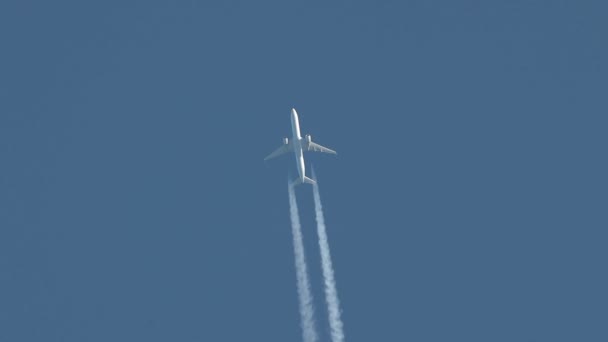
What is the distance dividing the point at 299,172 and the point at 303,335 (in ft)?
55.5

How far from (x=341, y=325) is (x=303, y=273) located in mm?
8566

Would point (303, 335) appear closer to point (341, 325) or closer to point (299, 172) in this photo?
point (341, 325)

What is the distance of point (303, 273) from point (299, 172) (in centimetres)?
947

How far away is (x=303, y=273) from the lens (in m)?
200

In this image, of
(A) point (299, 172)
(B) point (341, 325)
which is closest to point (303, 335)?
(B) point (341, 325)

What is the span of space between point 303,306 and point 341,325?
4.23 meters

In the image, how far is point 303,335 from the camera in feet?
625

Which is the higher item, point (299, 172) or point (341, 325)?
point (299, 172)

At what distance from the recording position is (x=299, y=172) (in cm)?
19925

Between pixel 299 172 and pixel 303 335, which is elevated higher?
pixel 299 172

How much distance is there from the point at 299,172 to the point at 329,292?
1164 centimetres

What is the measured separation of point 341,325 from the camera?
193 meters
